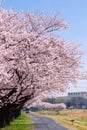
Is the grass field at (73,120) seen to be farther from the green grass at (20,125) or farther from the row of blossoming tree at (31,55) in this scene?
the row of blossoming tree at (31,55)

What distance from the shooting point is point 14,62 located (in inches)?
1006

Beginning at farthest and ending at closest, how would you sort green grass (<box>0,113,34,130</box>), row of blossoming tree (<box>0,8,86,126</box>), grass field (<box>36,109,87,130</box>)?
grass field (<box>36,109,87,130</box>), green grass (<box>0,113,34,130</box>), row of blossoming tree (<box>0,8,86,126</box>)

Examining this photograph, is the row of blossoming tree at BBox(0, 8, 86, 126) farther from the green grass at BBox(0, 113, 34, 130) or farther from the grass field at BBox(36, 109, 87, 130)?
the grass field at BBox(36, 109, 87, 130)

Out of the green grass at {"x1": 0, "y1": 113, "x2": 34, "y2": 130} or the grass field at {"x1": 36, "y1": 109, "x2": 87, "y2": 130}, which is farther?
the grass field at {"x1": 36, "y1": 109, "x2": 87, "y2": 130}

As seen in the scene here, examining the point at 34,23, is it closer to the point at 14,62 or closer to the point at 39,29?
the point at 39,29

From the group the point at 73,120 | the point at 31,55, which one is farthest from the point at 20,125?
the point at 31,55

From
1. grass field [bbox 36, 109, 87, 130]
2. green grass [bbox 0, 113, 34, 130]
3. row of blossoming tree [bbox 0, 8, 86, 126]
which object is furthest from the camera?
grass field [bbox 36, 109, 87, 130]

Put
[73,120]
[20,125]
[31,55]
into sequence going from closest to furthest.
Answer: [31,55], [20,125], [73,120]

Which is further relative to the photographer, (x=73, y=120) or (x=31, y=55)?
(x=73, y=120)

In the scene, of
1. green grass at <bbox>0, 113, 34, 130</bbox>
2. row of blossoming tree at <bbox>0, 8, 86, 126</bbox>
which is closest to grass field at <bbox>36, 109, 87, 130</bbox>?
green grass at <bbox>0, 113, 34, 130</bbox>

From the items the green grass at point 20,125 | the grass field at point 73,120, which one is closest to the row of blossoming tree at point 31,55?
the green grass at point 20,125

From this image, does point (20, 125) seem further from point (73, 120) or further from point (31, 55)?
point (31, 55)

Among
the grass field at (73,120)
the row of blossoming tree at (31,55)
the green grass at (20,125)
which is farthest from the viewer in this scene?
the grass field at (73,120)

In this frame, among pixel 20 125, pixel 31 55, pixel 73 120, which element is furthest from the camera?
pixel 73 120
